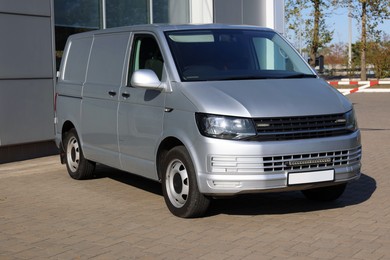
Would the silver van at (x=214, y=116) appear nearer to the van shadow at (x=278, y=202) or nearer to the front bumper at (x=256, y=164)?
the front bumper at (x=256, y=164)

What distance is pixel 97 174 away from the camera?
10070 mm

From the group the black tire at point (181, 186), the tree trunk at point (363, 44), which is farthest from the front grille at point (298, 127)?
the tree trunk at point (363, 44)

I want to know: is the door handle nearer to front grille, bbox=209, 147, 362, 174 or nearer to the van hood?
the van hood

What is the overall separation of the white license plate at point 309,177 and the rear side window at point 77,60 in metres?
3.78

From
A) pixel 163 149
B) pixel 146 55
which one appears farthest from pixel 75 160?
pixel 163 149

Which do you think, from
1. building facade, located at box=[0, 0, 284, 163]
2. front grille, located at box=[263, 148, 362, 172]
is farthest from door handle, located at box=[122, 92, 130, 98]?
building facade, located at box=[0, 0, 284, 163]

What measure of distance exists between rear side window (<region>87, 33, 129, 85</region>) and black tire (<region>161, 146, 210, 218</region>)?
1.58m

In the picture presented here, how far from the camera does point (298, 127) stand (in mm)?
6570

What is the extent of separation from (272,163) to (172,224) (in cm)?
120

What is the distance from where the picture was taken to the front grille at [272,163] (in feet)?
20.9

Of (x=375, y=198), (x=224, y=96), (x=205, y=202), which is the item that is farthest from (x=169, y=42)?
(x=375, y=198)

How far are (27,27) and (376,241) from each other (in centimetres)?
760

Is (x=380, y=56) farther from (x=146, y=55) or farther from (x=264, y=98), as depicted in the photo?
(x=264, y=98)

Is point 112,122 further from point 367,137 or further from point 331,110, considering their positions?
point 367,137
